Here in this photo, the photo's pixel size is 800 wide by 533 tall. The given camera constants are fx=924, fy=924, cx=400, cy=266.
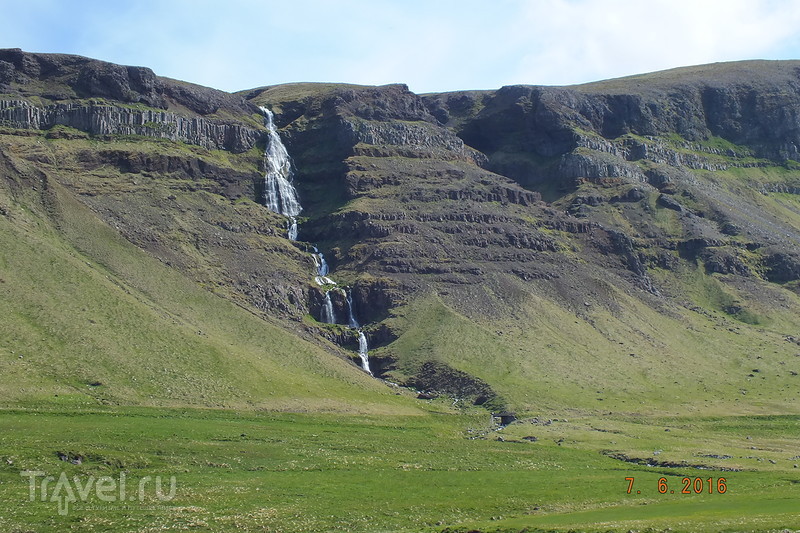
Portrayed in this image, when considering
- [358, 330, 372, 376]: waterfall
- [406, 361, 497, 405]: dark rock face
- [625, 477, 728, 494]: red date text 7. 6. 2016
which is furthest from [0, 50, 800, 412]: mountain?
[625, 477, 728, 494]: red date text 7. 6. 2016

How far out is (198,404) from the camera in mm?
110688

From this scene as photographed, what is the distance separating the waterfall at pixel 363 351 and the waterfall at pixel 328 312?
7219 millimetres

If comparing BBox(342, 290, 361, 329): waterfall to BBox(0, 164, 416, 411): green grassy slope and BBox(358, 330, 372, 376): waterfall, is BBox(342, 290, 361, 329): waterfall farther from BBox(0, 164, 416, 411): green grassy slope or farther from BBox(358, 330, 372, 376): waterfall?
BBox(0, 164, 416, 411): green grassy slope

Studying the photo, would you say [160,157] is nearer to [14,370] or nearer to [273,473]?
[14,370]

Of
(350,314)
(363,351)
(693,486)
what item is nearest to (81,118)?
(350,314)

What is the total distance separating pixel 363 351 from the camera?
15925 cm

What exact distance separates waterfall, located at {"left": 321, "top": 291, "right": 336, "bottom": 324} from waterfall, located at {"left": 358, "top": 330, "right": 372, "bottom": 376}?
7219mm

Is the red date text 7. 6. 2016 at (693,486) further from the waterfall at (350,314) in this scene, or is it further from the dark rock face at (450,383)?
the waterfall at (350,314)

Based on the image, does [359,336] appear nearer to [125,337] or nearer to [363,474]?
[125,337]

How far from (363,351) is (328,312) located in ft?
43.7

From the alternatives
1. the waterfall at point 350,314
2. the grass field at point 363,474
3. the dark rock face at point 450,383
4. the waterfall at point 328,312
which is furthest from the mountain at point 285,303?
the grass field at point 363,474

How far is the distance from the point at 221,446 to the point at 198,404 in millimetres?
27201

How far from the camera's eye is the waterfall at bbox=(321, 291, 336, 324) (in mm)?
168000

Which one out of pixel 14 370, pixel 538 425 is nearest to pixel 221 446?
pixel 14 370
